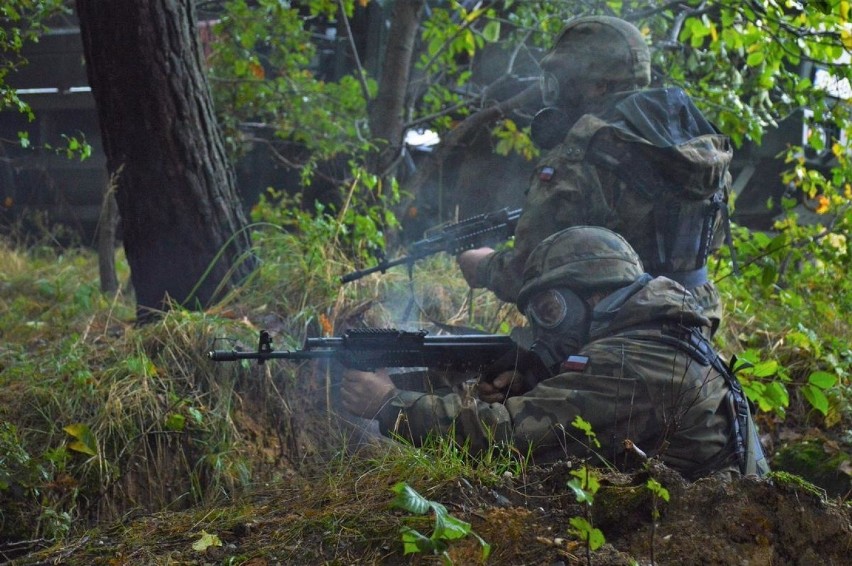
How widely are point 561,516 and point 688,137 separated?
164cm

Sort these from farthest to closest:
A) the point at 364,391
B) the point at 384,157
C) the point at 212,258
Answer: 1. the point at 384,157
2. the point at 212,258
3. the point at 364,391

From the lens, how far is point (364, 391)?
132 inches

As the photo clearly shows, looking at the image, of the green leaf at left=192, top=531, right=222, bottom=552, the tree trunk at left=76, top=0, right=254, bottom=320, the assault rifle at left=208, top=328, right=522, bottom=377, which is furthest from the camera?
the tree trunk at left=76, top=0, right=254, bottom=320

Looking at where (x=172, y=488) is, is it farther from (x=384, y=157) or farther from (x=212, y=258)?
(x=384, y=157)

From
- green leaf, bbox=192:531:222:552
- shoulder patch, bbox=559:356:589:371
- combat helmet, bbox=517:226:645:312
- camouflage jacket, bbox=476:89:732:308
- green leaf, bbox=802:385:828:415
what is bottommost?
green leaf, bbox=802:385:828:415

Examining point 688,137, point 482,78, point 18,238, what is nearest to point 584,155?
point 688,137

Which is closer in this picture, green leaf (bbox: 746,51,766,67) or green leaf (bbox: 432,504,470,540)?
green leaf (bbox: 432,504,470,540)

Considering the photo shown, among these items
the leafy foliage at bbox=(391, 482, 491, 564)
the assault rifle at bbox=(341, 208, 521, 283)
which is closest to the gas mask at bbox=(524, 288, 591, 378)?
the leafy foliage at bbox=(391, 482, 491, 564)

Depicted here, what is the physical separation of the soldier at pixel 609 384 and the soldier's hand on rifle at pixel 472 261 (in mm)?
936

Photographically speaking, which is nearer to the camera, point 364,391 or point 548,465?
point 548,465

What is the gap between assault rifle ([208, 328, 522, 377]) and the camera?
3.28 meters

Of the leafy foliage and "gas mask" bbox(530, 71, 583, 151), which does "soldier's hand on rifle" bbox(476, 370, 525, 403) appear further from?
"gas mask" bbox(530, 71, 583, 151)

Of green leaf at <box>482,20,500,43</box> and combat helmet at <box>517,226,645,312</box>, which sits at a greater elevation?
green leaf at <box>482,20,500,43</box>

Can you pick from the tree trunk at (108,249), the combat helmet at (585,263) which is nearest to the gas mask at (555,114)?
the combat helmet at (585,263)
